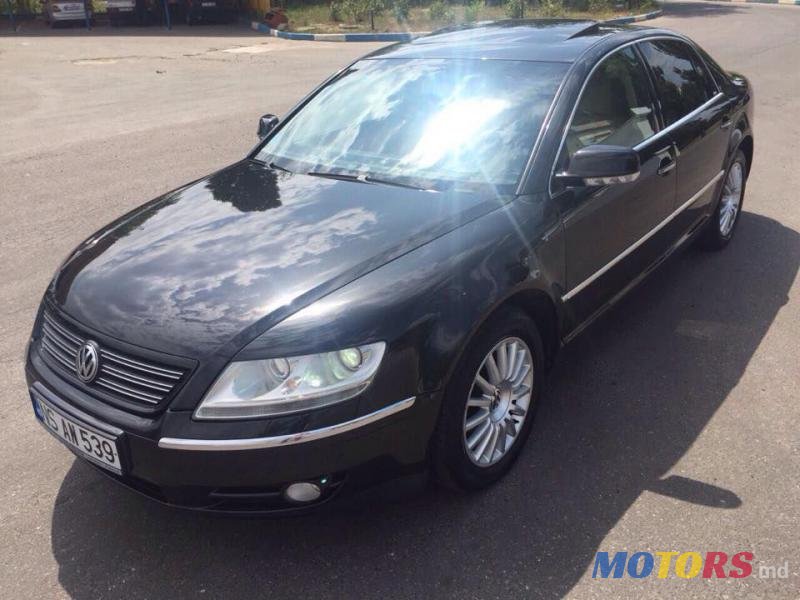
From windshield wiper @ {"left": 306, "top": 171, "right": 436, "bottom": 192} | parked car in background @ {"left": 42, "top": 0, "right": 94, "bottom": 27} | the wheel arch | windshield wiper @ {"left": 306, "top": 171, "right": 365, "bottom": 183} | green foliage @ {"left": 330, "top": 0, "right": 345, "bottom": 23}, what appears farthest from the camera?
parked car in background @ {"left": 42, "top": 0, "right": 94, "bottom": 27}

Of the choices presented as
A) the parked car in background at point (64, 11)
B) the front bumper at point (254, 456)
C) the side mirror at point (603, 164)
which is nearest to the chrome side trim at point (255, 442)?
the front bumper at point (254, 456)

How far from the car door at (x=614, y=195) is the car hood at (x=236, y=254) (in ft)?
1.64

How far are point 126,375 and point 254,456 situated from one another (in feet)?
1.69

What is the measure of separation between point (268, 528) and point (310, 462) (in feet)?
2.02

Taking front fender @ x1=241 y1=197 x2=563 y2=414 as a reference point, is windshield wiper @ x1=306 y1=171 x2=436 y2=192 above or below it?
above

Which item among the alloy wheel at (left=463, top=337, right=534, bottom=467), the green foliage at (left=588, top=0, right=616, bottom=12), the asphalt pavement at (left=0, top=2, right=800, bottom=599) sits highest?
the green foliage at (left=588, top=0, right=616, bottom=12)

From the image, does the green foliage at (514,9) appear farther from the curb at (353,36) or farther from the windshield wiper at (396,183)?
the windshield wiper at (396,183)

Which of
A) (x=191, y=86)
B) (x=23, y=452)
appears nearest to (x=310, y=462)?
(x=23, y=452)

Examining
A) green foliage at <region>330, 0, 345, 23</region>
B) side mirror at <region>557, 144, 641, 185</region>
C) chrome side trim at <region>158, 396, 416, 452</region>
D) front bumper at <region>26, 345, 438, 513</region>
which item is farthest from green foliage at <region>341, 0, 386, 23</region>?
chrome side trim at <region>158, 396, 416, 452</region>

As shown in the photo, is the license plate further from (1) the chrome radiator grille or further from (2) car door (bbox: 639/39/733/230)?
(2) car door (bbox: 639/39/733/230)

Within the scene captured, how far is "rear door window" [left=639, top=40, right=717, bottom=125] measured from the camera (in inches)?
164

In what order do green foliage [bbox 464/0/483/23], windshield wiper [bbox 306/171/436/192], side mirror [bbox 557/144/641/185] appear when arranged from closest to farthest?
side mirror [bbox 557/144/641/185] < windshield wiper [bbox 306/171/436/192] < green foliage [bbox 464/0/483/23]

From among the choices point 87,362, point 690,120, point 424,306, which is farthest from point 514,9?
point 87,362

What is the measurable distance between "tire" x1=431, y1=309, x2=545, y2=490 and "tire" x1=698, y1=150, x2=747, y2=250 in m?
2.58
